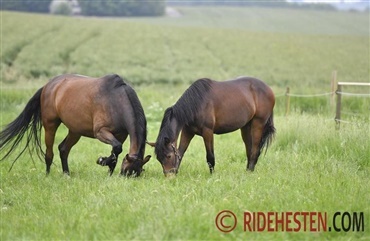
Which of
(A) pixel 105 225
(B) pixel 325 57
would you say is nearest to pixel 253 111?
(A) pixel 105 225

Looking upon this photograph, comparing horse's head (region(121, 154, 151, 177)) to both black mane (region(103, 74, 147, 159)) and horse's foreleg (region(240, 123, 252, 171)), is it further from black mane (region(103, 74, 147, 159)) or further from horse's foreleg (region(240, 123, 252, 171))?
horse's foreleg (region(240, 123, 252, 171))

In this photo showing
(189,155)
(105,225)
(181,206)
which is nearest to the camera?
(105,225)

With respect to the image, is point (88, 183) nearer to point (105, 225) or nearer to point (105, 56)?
point (105, 225)

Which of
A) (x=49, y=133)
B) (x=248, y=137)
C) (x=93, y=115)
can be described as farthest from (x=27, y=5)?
(x=248, y=137)

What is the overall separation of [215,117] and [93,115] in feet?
6.31

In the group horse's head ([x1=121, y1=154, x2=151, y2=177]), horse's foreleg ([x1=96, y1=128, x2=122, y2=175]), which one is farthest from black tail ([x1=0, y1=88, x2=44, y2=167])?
horse's head ([x1=121, y1=154, x2=151, y2=177])

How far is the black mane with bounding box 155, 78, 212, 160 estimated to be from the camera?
7215 millimetres

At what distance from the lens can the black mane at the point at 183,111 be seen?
721cm

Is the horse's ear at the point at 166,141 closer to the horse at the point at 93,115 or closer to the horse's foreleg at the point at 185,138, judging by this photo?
the horse at the point at 93,115

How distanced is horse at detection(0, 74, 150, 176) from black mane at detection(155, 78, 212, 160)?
0.31 meters

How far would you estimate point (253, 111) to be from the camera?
813cm

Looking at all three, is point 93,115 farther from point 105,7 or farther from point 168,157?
point 105,7

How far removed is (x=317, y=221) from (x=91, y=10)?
4684cm

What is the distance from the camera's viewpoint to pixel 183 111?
7465mm
